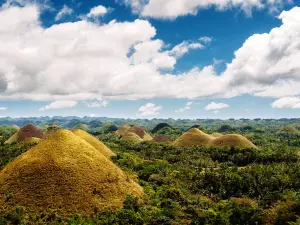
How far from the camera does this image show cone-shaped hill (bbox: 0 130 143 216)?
3703 cm

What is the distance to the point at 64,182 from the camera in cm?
4003

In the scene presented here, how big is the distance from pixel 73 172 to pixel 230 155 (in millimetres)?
52498

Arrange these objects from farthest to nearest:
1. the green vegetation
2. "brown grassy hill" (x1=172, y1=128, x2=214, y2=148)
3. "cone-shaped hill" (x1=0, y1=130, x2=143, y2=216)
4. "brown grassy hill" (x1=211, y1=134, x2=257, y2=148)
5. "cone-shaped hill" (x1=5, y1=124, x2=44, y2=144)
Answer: "cone-shaped hill" (x1=5, y1=124, x2=44, y2=144), "brown grassy hill" (x1=172, y1=128, x2=214, y2=148), "brown grassy hill" (x1=211, y1=134, x2=257, y2=148), "cone-shaped hill" (x1=0, y1=130, x2=143, y2=216), the green vegetation

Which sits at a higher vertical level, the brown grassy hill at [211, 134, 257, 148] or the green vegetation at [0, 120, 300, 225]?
the brown grassy hill at [211, 134, 257, 148]

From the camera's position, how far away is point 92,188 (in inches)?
1582

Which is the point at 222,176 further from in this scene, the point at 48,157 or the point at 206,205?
the point at 48,157

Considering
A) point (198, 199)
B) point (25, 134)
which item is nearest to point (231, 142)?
point (198, 199)

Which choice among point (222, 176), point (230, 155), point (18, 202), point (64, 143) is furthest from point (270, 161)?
point (18, 202)

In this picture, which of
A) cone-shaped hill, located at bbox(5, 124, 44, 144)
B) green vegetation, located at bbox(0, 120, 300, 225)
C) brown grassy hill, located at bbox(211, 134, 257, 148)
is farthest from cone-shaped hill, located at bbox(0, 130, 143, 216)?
cone-shaped hill, located at bbox(5, 124, 44, 144)

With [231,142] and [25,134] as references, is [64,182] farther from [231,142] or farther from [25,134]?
[25,134]

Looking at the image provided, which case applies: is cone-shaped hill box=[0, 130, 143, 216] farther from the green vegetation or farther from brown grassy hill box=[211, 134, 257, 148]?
brown grassy hill box=[211, 134, 257, 148]

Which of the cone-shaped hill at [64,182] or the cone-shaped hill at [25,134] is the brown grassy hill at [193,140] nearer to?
the cone-shaped hill at [25,134]

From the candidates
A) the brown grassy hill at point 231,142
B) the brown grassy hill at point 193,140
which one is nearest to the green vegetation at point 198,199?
the brown grassy hill at point 231,142

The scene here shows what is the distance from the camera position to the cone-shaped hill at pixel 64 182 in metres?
37.0
